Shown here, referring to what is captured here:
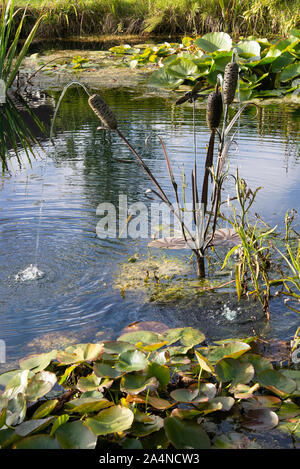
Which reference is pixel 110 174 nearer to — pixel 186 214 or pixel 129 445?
pixel 186 214

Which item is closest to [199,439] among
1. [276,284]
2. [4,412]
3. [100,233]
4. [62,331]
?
[4,412]

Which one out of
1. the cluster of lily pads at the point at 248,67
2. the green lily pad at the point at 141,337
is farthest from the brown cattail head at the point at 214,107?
the cluster of lily pads at the point at 248,67

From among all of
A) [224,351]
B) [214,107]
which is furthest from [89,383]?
[214,107]

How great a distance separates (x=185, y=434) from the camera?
1.60 m

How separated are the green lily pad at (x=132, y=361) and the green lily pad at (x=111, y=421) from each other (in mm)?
201

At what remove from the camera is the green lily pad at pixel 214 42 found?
7.14 m

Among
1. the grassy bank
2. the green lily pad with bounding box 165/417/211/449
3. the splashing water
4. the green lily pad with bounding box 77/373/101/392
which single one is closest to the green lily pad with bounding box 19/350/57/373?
the green lily pad with bounding box 77/373/101/392

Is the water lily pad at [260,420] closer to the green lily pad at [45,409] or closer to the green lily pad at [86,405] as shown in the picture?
the green lily pad at [86,405]

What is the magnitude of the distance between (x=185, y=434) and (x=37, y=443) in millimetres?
444

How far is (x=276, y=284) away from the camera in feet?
8.73

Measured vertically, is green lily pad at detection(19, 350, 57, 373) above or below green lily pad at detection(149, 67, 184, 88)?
below

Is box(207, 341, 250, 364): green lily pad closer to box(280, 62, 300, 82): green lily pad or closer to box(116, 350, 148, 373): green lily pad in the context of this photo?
box(116, 350, 148, 373): green lily pad

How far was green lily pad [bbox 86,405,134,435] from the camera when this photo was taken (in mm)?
1570

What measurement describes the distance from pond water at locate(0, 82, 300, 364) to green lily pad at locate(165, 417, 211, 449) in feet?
2.18
